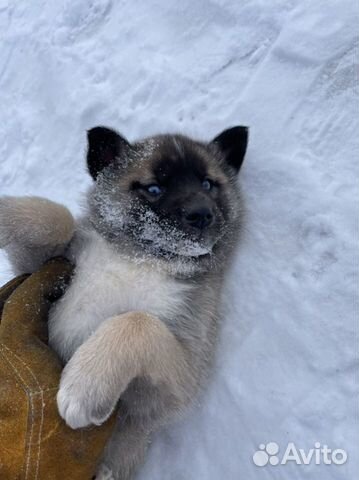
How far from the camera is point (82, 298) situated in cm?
323

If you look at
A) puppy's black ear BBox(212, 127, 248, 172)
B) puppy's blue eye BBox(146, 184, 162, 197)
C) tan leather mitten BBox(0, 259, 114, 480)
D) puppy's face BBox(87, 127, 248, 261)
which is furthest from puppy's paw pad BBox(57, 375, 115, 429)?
puppy's black ear BBox(212, 127, 248, 172)

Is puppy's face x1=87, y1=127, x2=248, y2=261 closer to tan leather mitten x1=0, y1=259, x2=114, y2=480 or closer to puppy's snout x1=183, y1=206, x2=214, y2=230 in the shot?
puppy's snout x1=183, y1=206, x2=214, y2=230

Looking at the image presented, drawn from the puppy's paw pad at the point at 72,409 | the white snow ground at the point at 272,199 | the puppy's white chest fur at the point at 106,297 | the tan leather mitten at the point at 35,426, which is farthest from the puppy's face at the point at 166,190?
the puppy's paw pad at the point at 72,409

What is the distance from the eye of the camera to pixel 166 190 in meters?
3.26

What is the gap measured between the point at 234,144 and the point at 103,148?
0.92 m

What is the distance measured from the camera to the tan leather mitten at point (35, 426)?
2906mm

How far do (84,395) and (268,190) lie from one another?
75.1 inches

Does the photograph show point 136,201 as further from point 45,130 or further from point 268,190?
point 45,130

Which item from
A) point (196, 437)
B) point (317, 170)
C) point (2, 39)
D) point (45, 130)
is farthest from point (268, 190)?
point (2, 39)

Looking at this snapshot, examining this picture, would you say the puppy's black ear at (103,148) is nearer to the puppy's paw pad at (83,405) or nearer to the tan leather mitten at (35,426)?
the tan leather mitten at (35,426)

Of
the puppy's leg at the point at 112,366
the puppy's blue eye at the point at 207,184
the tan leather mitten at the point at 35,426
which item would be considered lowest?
the tan leather mitten at the point at 35,426

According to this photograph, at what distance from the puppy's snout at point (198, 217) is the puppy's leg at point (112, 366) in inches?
23.2

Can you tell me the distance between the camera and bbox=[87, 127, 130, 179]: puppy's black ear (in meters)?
3.51

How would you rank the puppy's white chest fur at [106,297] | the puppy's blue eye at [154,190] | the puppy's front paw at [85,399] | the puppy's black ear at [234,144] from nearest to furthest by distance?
the puppy's front paw at [85,399], the puppy's white chest fur at [106,297], the puppy's blue eye at [154,190], the puppy's black ear at [234,144]
